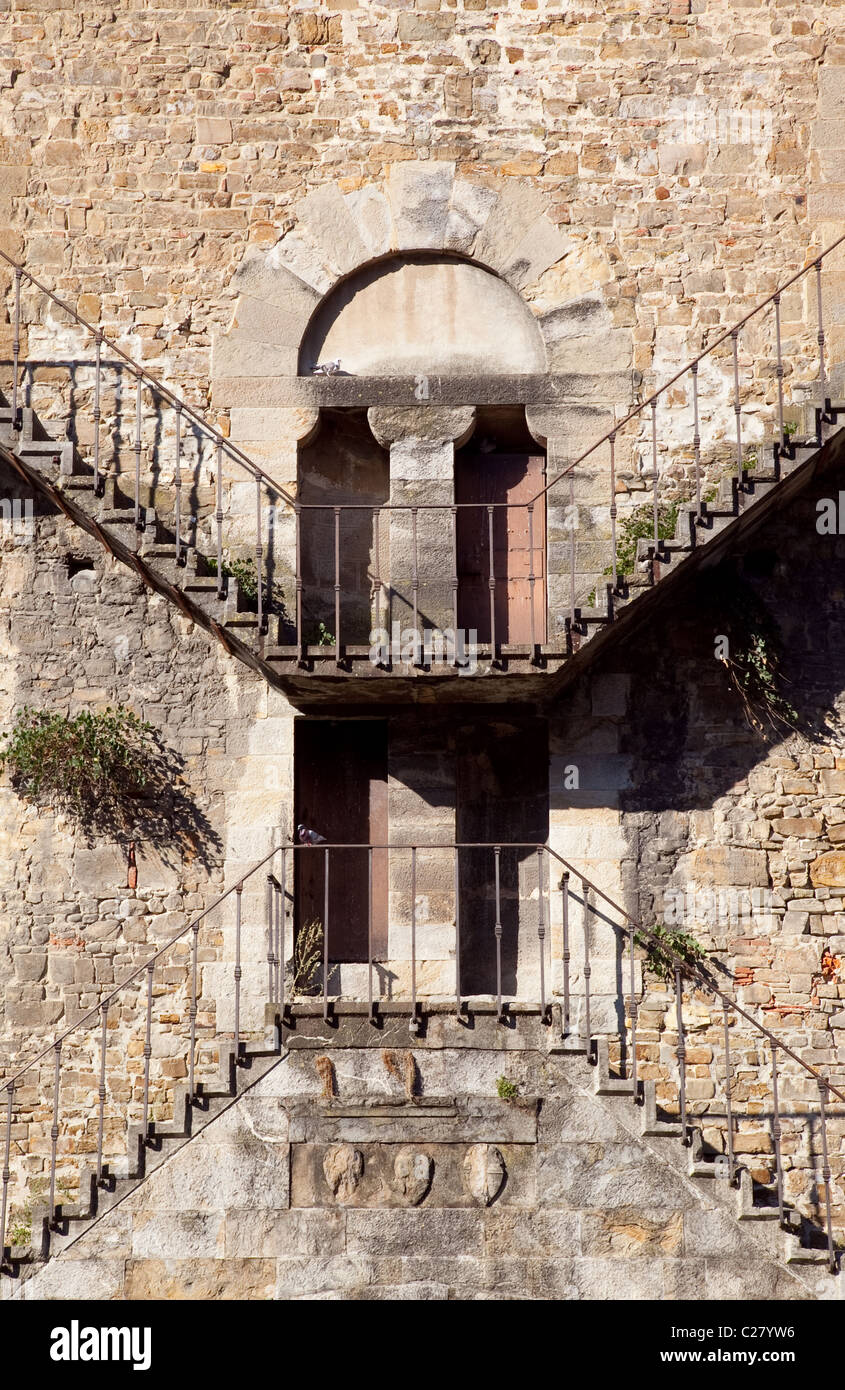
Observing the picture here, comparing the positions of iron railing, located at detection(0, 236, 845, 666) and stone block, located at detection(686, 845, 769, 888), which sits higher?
iron railing, located at detection(0, 236, 845, 666)

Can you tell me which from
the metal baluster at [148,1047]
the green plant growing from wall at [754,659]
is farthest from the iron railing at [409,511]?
the metal baluster at [148,1047]

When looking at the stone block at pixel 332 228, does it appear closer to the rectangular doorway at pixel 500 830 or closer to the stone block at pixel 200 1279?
the rectangular doorway at pixel 500 830

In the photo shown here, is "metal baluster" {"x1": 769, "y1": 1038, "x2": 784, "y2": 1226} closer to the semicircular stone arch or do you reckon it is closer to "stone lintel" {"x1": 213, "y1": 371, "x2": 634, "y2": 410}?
"stone lintel" {"x1": 213, "y1": 371, "x2": 634, "y2": 410}

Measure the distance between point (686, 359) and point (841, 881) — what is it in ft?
11.5

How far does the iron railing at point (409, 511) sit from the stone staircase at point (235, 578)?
0.70 ft

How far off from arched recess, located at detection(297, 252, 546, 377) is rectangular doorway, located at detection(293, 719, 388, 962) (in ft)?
7.81

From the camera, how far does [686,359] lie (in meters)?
11.0

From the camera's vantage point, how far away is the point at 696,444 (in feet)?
33.9

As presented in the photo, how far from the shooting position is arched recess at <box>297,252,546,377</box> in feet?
36.3

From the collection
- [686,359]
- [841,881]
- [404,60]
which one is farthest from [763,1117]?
[404,60]

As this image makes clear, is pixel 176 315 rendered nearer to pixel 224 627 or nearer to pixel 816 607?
pixel 224 627

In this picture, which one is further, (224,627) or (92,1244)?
(224,627)

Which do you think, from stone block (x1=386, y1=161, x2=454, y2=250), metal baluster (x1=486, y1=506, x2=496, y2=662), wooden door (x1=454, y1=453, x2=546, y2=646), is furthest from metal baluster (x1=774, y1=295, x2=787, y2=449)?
stone block (x1=386, y1=161, x2=454, y2=250)
